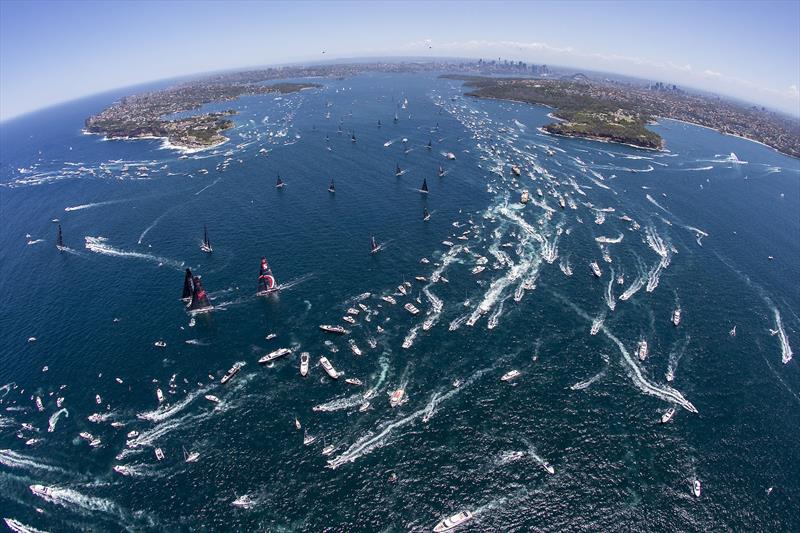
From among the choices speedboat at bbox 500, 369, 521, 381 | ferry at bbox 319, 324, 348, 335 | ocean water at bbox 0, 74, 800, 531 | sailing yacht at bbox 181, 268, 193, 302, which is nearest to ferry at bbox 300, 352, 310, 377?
ocean water at bbox 0, 74, 800, 531

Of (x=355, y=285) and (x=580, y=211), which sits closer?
(x=355, y=285)

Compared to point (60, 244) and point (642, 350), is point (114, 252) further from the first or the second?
point (642, 350)

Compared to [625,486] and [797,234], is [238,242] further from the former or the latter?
[797,234]

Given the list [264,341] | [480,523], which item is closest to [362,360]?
[264,341]

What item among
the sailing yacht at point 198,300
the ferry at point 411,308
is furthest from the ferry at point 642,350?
the sailing yacht at point 198,300

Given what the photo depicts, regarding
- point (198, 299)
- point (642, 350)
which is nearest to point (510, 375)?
point (642, 350)

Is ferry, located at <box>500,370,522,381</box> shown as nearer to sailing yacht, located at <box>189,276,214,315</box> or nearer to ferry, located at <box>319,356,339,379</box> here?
ferry, located at <box>319,356,339,379</box>
